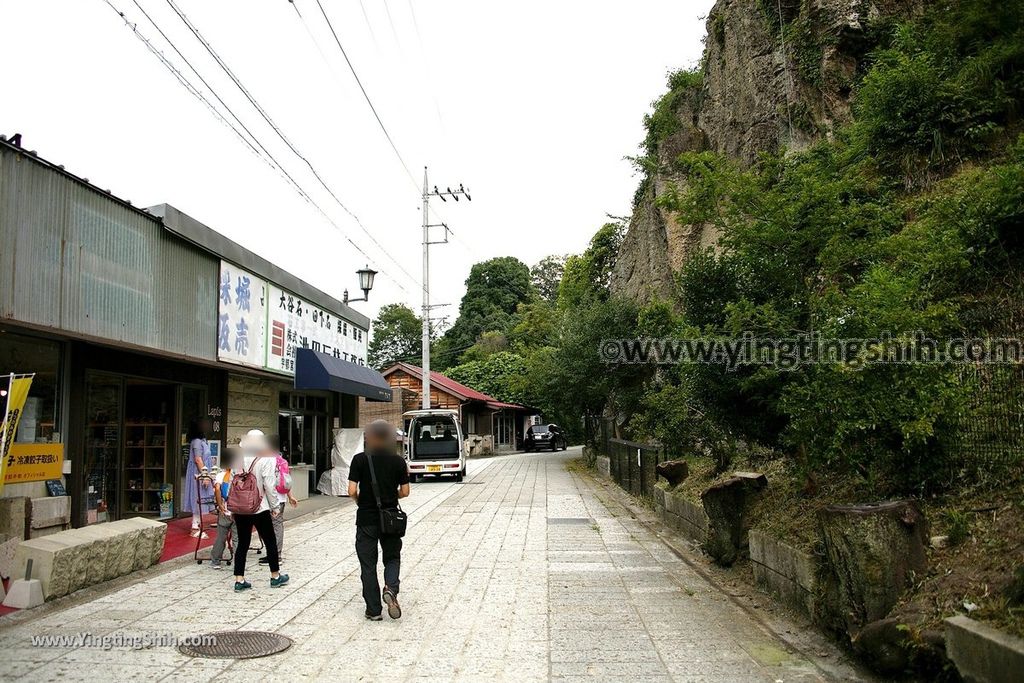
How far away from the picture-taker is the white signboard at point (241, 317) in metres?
12.0

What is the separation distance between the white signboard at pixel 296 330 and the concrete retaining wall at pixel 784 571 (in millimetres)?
9772

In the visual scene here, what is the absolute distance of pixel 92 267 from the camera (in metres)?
8.68

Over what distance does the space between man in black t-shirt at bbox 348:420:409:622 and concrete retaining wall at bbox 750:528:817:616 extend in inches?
136

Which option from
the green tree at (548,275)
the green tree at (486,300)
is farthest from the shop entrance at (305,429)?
the green tree at (548,275)

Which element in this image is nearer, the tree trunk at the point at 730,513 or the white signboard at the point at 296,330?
the tree trunk at the point at 730,513

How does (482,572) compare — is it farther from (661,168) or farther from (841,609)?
(661,168)

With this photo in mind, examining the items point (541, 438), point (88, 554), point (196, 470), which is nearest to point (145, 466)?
point (196, 470)

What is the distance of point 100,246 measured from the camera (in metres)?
8.88

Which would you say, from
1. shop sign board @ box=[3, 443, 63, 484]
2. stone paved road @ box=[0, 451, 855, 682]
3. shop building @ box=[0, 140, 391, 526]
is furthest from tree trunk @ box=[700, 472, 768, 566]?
shop sign board @ box=[3, 443, 63, 484]

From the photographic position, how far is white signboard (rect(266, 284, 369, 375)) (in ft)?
46.7

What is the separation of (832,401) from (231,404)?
36.9 ft

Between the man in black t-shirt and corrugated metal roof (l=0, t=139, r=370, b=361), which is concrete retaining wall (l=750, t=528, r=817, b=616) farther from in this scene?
corrugated metal roof (l=0, t=139, r=370, b=361)

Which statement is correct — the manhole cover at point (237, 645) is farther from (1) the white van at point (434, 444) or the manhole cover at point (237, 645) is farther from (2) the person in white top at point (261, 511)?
(1) the white van at point (434, 444)

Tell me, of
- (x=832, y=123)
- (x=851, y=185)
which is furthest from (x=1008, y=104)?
(x=851, y=185)
